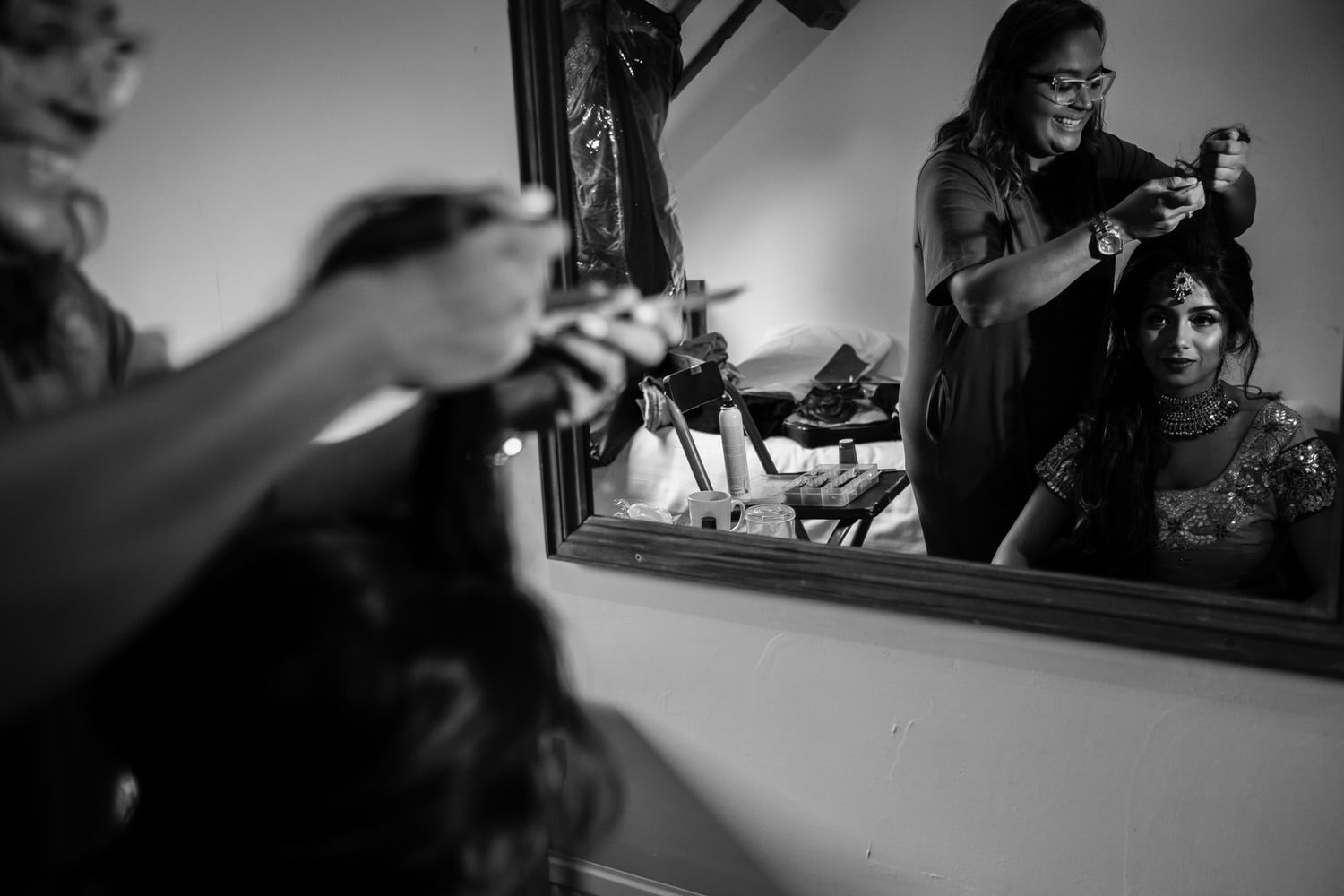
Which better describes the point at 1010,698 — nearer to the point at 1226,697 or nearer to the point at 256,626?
the point at 1226,697

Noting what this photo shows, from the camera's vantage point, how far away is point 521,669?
2.35ft

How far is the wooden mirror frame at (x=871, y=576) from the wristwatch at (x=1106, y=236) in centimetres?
38

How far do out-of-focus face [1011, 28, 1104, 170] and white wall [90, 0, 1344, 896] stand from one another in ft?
0.77

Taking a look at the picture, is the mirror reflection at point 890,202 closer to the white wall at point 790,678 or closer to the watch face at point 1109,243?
the watch face at point 1109,243

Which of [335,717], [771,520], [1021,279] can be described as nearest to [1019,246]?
[1021,279]

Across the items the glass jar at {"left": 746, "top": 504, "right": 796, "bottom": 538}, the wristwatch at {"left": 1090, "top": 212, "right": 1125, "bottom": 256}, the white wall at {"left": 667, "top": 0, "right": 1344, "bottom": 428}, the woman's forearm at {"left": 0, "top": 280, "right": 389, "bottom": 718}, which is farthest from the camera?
the glass jar at {"left": 746, "top": 504, "right": 796, "bottom": 538}

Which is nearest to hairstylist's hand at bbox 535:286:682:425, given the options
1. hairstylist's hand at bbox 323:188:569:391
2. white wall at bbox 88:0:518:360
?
hairstylist's hand at bbox 323:188:569:391

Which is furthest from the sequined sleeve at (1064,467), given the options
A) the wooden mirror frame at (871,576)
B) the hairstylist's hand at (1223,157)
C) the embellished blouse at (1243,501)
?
the hairstylist's hand at (1223,157)

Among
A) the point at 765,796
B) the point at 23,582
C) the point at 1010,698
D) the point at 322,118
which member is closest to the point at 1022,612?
the point at 1010,698

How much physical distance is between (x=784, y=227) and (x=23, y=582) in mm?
1080

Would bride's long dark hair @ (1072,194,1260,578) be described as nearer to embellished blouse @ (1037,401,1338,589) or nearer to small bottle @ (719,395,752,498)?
embellished blouse @ (1037,401,1338,589)

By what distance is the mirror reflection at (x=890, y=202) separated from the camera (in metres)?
1.10

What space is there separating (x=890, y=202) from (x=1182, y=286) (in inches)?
14.4

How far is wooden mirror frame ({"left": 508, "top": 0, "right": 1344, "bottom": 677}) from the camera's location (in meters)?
1.20
